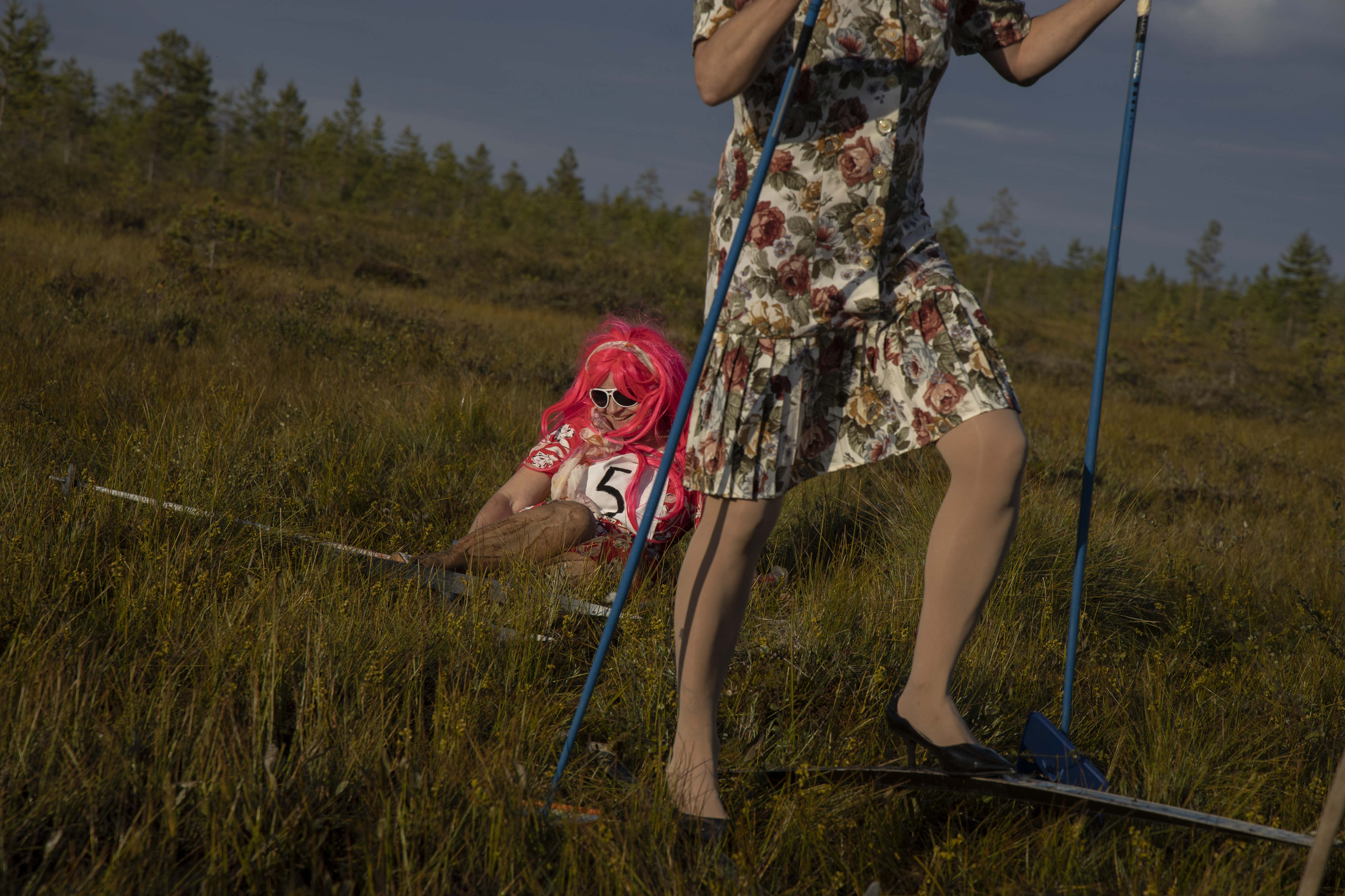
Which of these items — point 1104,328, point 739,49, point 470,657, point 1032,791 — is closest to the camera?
point 739,49

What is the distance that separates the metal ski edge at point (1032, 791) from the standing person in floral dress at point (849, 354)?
5 centimetres

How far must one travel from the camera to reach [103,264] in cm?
972

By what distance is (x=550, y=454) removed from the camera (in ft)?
11.6

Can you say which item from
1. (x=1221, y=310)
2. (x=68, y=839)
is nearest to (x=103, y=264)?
(x=68, y=839)

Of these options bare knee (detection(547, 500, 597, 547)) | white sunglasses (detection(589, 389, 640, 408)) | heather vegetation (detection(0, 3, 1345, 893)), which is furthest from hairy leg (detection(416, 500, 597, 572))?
white sunglasses (detection(589, 389, 640, 408))

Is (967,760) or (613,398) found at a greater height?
(613,398)

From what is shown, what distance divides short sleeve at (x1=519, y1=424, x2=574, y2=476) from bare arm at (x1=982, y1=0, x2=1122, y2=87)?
2151 mm

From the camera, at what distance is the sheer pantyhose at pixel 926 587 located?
1.75 metres

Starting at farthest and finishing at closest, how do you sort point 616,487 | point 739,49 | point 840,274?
point 616,487 < point 840,274 < point 739,49

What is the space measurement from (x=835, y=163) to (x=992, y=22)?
2.16ft

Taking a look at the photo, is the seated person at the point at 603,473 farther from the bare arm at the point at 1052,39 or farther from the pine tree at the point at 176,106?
the pine tree at the point at 176,106

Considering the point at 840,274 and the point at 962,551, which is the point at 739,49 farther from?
the point at 962,551

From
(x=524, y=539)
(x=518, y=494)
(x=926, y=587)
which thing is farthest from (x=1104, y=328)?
(x=518, y=494)

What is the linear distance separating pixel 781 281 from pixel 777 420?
30cm
